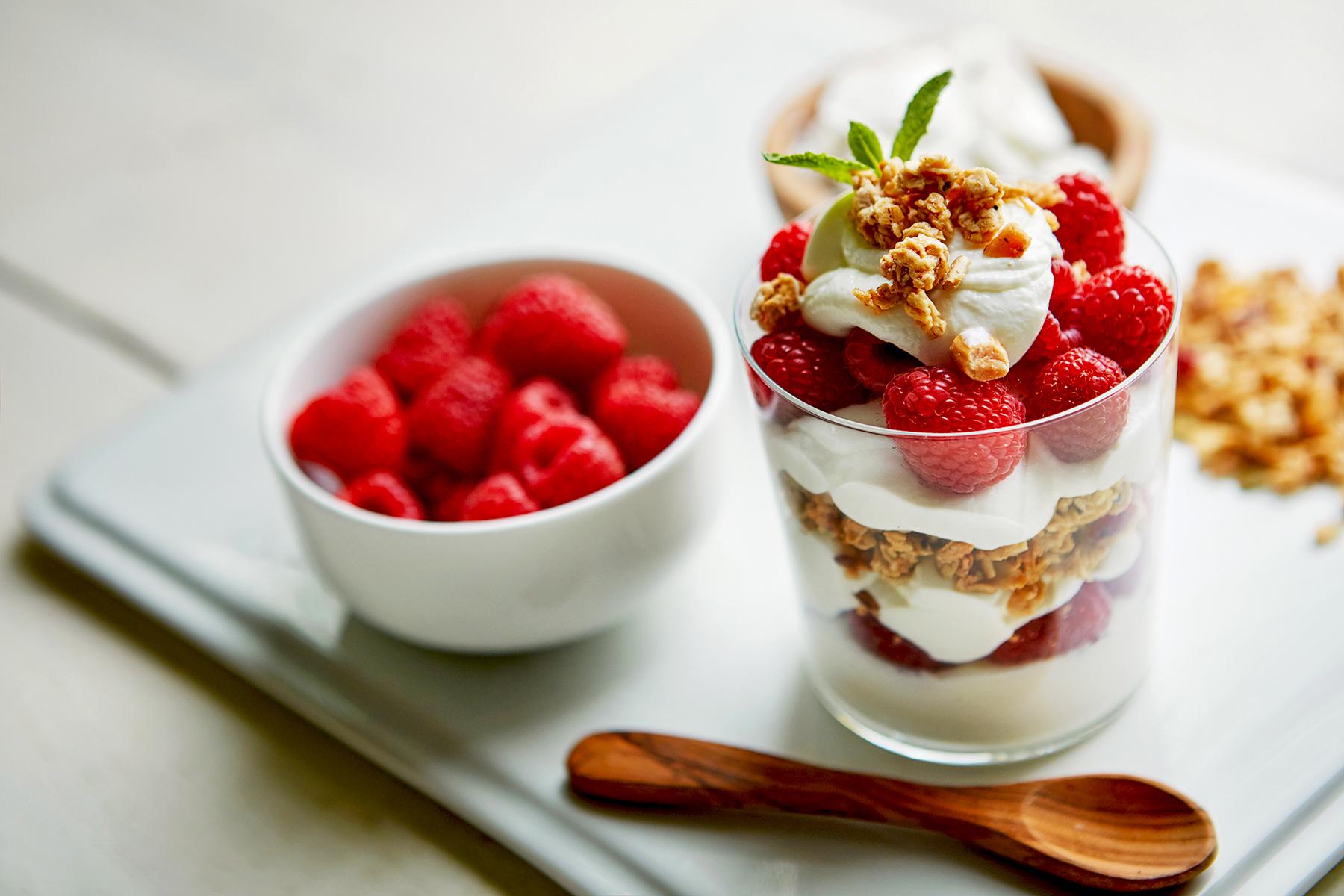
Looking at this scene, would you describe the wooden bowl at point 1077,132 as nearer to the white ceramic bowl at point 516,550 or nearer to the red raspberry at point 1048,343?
the white ceramic bowl at point 516,550

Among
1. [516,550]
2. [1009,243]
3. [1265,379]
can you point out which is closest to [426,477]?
[516,550]

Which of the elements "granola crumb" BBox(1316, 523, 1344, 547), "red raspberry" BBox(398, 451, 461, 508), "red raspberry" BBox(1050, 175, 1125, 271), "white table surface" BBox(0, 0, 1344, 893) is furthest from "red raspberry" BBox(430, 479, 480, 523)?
"granola crumb" BBox(1316, 523, 1344, 547)

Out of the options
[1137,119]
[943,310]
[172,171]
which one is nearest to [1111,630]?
[943,310]

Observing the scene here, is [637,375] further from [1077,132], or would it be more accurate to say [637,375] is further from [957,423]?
[1077,132]

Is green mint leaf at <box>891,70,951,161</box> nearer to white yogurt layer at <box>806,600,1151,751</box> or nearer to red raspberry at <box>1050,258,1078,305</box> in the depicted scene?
red raspberry at <box>1050,258,1078,305</box>

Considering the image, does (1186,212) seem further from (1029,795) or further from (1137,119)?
(1029,795)

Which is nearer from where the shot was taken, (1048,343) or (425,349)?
(1048,343)
